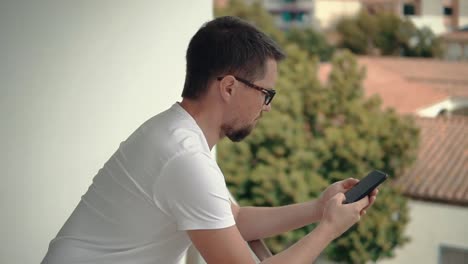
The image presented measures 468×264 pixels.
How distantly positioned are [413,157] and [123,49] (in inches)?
372

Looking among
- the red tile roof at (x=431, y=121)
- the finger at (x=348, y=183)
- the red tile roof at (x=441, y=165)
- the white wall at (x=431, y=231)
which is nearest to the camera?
the finger at (x=348, y=183)

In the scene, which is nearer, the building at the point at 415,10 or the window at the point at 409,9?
Answer: the building at the point at 415,10

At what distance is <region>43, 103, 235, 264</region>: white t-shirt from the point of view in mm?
904

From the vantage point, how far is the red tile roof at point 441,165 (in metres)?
11.8

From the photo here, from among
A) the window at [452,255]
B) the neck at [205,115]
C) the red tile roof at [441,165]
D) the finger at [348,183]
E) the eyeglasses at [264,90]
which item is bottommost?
the window at [452,255]

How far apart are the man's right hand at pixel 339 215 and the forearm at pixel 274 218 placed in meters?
0.16

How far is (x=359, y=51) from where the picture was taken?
77.0 ft

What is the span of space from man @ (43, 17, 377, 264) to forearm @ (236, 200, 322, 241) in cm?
15

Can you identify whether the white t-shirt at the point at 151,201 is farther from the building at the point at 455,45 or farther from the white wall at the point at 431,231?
the building at the point at 455,45

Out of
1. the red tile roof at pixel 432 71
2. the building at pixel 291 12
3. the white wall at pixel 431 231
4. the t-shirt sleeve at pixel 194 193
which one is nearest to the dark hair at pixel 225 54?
the t-shirt sleeve at pixel 194 193

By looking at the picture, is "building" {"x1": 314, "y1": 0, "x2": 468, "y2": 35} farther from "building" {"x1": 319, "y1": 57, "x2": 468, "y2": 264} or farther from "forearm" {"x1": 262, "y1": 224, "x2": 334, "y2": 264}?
"forearm" {"x1": 262, "y1": 224, "x2": 334, "y2": 264}

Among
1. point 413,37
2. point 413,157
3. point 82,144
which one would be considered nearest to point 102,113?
point 82,144

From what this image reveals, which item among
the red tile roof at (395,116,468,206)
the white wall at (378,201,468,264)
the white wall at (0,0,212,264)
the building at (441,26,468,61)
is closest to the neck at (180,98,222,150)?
the white wall at (0,0,212,264)

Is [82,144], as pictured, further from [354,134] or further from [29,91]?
[354,134]
